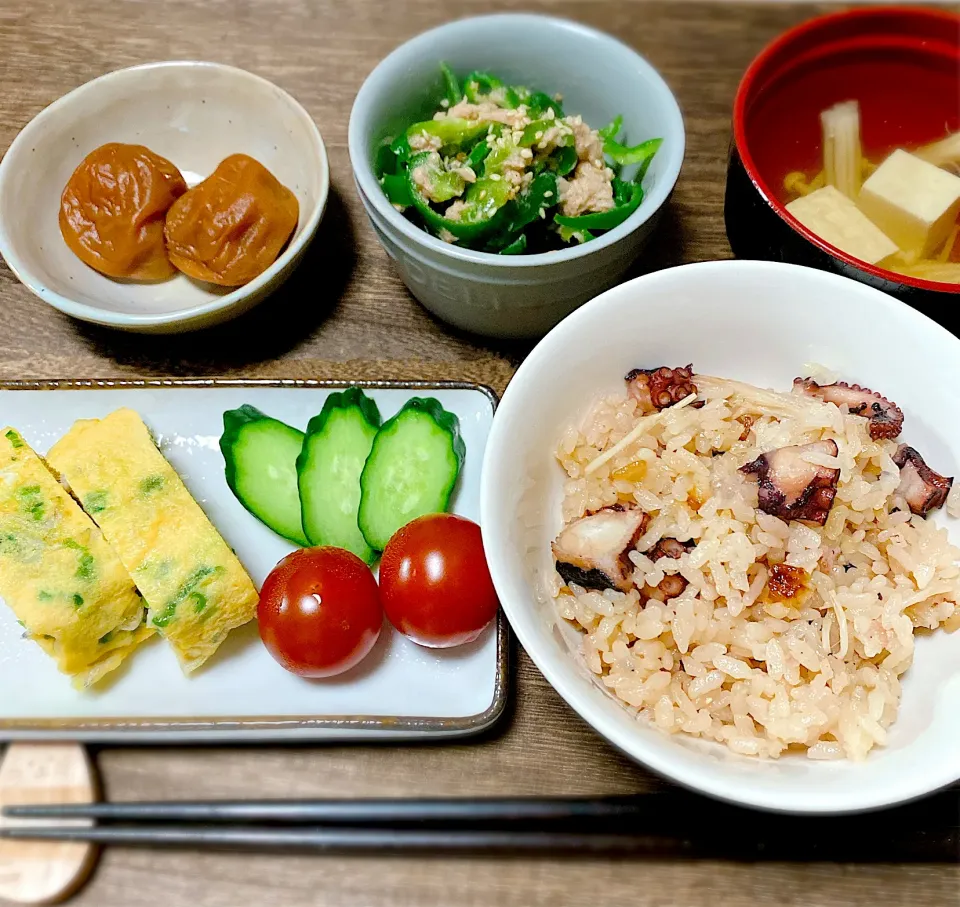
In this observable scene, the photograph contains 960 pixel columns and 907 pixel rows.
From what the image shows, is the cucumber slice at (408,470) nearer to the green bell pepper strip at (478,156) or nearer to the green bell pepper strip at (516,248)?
the green bell pepper strip at (516,248)

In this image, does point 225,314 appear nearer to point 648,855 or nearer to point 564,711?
point 564,711

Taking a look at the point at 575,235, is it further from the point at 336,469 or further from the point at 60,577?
the point at 60,577

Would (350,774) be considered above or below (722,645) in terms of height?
below

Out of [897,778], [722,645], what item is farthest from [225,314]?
[897,778]

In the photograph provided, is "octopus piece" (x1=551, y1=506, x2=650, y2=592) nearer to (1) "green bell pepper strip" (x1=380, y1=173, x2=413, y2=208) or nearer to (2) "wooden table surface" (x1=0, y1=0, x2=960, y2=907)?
(2) "wooden table surface" (x1=0, y1=0, x2=960, y2=907)

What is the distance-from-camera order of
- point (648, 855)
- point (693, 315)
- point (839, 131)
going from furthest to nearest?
point (839, 131) < point (693, 315) < point (648, 855)

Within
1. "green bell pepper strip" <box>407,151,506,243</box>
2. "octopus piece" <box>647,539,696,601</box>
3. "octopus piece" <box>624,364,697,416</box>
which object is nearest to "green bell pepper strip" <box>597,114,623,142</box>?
"green bell pepper strip" <box>407,151,506,243</box>

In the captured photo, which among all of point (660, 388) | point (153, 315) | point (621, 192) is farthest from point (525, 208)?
point (153, 315)
